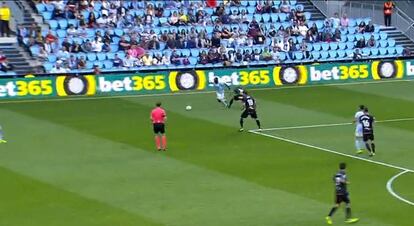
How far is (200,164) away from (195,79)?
2028 cm

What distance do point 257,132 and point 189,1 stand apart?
2289 centimetres

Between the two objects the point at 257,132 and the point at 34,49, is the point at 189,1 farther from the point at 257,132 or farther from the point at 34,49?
the point at 257,132

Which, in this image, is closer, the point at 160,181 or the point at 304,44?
the point at 160,181

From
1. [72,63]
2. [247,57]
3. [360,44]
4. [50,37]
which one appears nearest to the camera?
[72,63]

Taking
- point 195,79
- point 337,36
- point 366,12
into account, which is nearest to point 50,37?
point 195,79

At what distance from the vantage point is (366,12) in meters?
65.8

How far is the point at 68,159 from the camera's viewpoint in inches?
1339

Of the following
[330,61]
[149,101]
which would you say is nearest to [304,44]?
[330,61]

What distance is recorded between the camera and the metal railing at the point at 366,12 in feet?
210

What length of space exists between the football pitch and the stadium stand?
17.2ft

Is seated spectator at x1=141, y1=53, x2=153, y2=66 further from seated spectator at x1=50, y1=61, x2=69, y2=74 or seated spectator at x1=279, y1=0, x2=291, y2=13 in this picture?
seated spectator at x1=279, y1=0, x2=291, y2=13

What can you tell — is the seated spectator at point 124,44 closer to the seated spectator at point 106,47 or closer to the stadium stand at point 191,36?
the stadium stand at point 191,36

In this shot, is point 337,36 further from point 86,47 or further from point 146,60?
point 86,47

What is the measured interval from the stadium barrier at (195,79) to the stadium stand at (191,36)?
154cm
